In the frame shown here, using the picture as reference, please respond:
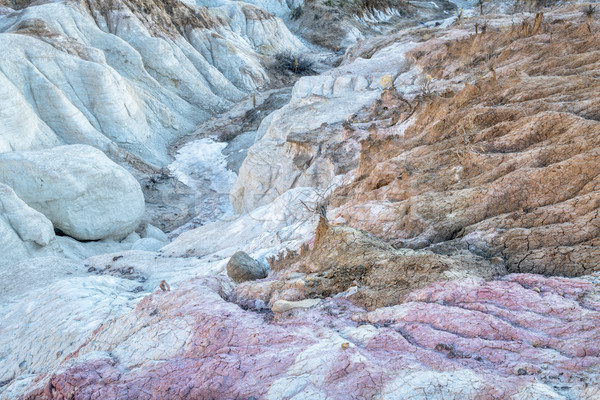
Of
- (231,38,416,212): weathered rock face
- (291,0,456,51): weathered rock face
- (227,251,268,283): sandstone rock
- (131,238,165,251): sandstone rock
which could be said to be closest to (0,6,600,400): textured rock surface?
(227,251,268,283): sandstone rock

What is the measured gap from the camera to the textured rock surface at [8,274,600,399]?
2760 millimetres

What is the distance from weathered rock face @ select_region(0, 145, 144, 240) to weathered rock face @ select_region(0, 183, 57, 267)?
1453 millimetres

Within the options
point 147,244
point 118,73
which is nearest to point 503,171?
point 147,244

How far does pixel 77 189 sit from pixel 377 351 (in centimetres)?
1124

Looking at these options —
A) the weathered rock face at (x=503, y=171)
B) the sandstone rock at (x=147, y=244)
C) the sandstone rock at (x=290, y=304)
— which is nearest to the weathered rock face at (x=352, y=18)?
the sandstone rock at (x=147, y=244)

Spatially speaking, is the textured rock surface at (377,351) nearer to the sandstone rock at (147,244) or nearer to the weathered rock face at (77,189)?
the sandstone rock at (147,244)

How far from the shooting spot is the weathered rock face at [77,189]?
1179cm

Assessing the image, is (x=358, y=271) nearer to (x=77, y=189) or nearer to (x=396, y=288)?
(x=396, y=288)

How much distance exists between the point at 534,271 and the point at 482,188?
184cm

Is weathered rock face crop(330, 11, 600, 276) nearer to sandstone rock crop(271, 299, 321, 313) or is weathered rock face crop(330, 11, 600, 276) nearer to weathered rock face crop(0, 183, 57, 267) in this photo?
sandstone rock crop(271, 299, 321, 313)

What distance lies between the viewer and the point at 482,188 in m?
5.81

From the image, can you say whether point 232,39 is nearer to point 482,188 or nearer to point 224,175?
point 224,175

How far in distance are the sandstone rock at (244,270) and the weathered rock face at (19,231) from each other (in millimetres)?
6684

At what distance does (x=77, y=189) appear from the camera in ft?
40.2
